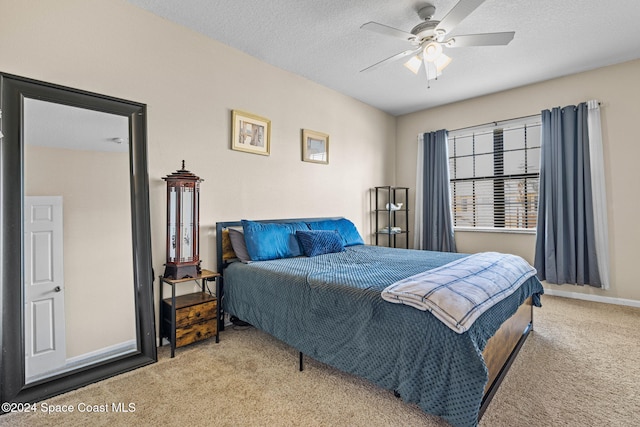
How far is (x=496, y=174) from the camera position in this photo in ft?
14.7

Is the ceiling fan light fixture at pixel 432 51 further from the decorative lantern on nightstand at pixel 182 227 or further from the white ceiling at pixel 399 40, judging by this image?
the decorative lantern on nightstand at pixel 182 227

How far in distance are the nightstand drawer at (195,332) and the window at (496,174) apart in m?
3.83

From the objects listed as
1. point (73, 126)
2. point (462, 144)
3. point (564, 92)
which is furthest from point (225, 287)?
point (564, 92)

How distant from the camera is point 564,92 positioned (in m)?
3.83

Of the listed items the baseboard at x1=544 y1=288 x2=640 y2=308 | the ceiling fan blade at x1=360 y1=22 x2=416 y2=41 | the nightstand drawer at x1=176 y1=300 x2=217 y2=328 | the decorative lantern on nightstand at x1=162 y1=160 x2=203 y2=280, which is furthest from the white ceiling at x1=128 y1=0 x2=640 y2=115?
the baseboard at x1=544 y1=288 x2=640 y2=308

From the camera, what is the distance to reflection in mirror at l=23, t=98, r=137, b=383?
1.93 metres

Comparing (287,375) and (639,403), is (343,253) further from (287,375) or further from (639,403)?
(639,403)

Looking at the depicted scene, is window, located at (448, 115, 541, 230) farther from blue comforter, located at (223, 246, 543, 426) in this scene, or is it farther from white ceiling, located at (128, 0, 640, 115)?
blue comforter, located at (223, 246, 543, 426)

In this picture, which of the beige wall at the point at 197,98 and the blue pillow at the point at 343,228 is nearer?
the beige wall at the point at 197,98

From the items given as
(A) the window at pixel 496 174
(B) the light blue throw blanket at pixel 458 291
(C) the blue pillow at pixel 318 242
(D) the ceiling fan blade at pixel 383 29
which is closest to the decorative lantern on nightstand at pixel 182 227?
(C) the blue pillow at pixel 318 242

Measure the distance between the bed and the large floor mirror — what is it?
2.64ft

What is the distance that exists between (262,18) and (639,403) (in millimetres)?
3663

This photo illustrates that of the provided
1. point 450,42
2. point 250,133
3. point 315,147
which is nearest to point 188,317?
point 250,133

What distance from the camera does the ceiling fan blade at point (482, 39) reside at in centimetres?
224
